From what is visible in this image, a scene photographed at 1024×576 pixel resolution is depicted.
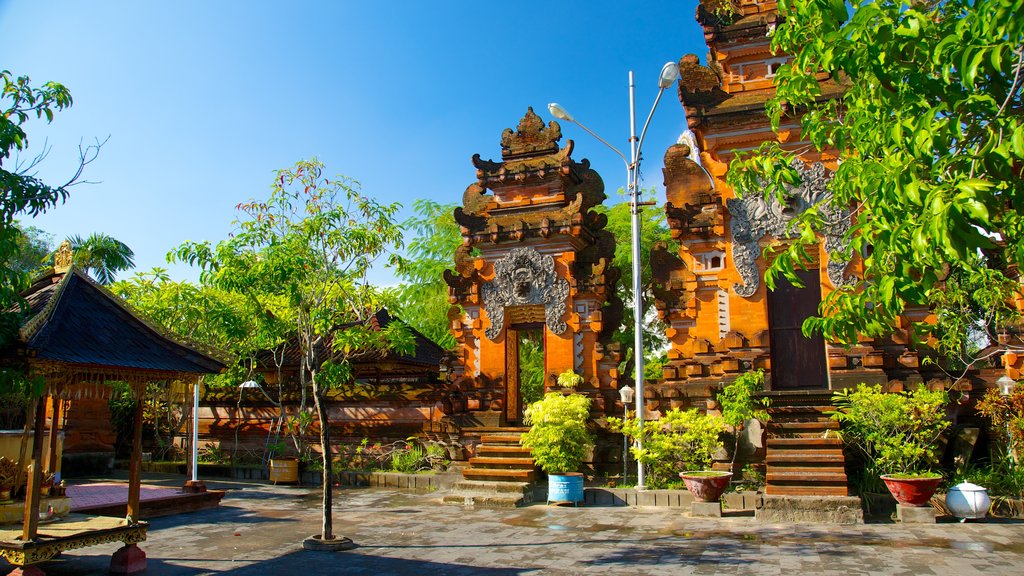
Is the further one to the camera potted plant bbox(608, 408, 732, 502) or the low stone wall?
potted plant bbox(608, 408, 732, 502)

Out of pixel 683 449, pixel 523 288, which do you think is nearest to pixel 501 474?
pixel 683 449

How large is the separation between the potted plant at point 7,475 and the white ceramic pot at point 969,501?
41.7ft

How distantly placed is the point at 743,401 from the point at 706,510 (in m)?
2.15

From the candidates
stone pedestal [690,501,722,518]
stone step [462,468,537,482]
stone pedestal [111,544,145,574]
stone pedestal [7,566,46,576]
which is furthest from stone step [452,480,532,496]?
stone pedestal [7,566,46,576]

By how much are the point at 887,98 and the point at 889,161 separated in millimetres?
790

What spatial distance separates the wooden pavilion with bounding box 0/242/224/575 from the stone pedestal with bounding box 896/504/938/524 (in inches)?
381

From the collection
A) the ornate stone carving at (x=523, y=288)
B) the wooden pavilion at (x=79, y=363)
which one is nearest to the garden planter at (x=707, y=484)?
the ornate stone carving at (x=523, y=288)

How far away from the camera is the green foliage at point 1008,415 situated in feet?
36.4

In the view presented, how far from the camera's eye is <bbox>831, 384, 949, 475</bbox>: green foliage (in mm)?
10977

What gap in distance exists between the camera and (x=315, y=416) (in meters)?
18.4

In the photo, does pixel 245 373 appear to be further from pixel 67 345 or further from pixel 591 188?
pixel 67 345

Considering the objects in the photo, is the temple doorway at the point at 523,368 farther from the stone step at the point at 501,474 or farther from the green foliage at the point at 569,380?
the stone step at the point at 501,474

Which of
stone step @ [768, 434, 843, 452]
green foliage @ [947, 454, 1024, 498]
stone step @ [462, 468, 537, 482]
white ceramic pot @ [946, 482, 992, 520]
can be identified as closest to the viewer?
white ceramic pot @ [946, 482, 992, 520]

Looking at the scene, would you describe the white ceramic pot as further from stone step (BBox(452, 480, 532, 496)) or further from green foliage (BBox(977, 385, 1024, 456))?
stone step (BBox(452, 480, 532, 496))
